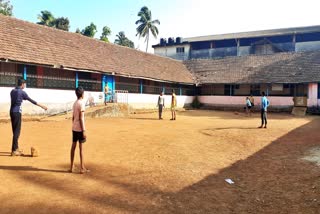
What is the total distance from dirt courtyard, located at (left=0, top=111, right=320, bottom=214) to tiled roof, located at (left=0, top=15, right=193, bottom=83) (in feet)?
20.2

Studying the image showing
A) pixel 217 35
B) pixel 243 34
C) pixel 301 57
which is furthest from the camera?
pixel 217 35

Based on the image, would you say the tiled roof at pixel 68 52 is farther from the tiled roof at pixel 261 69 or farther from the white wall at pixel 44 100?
the tiled roof at pixel 261 69

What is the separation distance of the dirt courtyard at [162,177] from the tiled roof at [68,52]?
6164 millimetres

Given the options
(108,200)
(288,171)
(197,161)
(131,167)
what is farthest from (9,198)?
(288,171)

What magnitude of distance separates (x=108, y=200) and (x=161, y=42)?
41.3 meters


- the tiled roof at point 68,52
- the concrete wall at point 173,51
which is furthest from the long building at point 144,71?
the concrete wall at point 173,51

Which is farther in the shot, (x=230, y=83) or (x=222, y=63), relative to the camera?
(x=222, y=63)

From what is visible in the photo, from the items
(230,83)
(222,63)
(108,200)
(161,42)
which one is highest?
(161,42)

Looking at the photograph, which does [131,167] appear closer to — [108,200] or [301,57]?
[108,200]

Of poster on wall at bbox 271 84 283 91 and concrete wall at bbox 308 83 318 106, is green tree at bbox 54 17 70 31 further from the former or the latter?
concrete wall at bbox 308 83 318 106

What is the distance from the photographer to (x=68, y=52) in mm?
17812

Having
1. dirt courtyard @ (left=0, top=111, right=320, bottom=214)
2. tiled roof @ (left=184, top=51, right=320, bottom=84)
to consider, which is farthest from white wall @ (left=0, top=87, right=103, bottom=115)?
tiled roof @ (left=184, top=51, right=320, bottom=84)

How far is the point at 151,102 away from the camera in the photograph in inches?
936

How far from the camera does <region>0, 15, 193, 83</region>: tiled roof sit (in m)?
14.9
